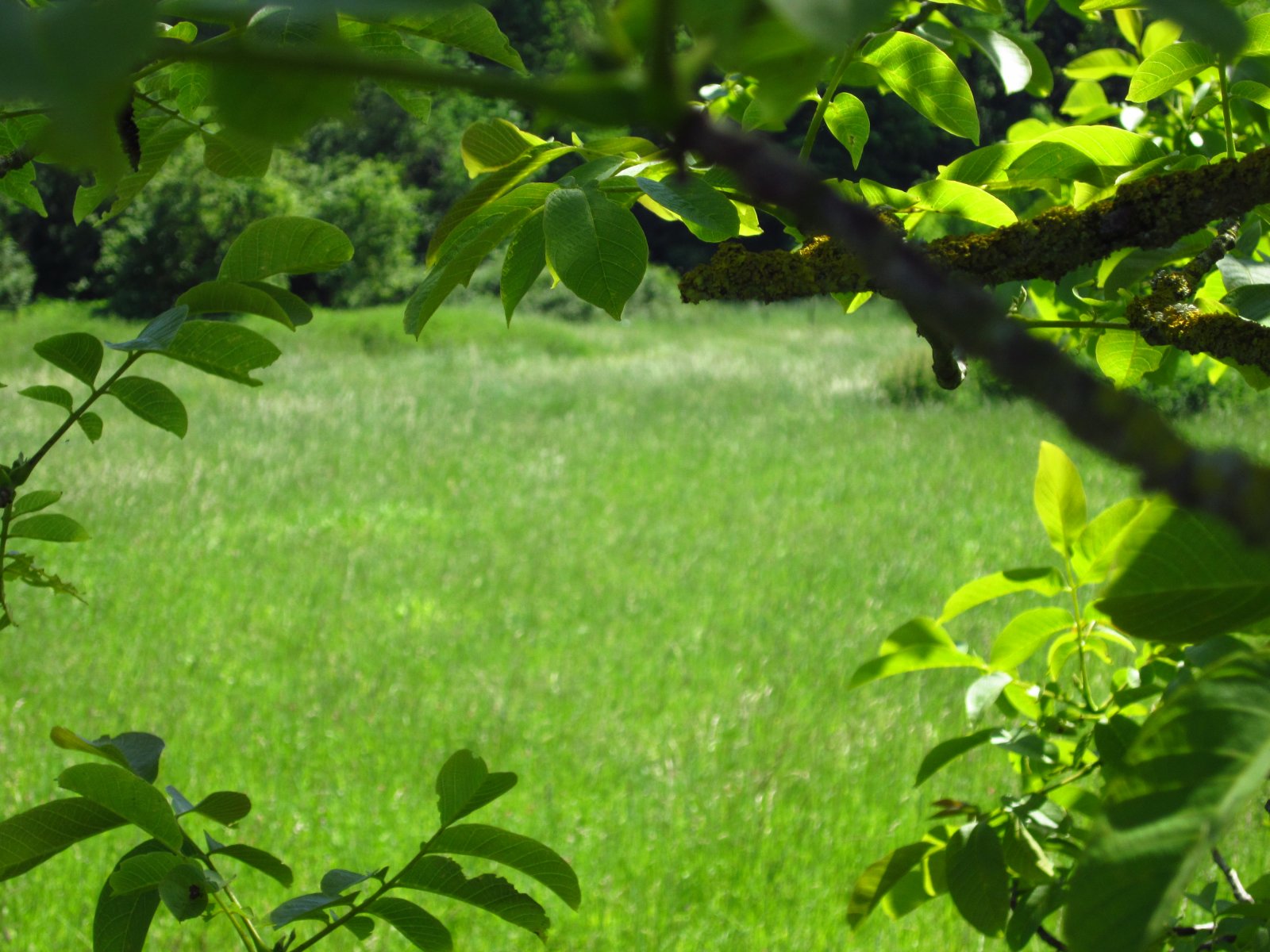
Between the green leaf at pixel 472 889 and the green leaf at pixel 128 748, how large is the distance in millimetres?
136

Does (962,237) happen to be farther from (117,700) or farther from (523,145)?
(117,700)

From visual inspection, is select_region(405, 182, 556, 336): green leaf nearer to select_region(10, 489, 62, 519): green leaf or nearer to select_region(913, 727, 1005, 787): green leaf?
select_region(10, 489, 62, 519): green leaf

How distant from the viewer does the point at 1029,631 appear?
0.65m

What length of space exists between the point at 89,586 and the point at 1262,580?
4432 mm

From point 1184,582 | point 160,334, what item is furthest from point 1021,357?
point 160,334

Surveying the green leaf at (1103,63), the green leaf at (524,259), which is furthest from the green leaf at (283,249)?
the green leaf at (1103,63)

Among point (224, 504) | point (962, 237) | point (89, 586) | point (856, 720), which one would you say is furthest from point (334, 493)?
point (962, 237)

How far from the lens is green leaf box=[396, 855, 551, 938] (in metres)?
0.51

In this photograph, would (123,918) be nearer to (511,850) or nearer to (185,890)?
(185,890)

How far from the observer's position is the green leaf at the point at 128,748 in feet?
1.61

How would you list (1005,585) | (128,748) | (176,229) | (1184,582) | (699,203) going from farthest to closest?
(176,229)
(1005,585)
(128,748)
(699,203)
(1184,582)

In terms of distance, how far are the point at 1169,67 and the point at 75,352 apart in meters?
0.63

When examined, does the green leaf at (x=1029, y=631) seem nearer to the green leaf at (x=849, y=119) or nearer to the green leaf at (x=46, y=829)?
the green leaf at (x=849, y=119)

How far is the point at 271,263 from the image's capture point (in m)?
0.57
